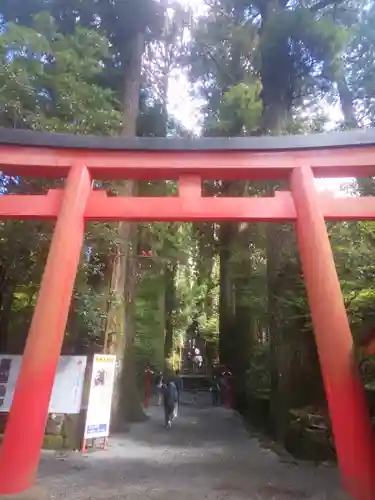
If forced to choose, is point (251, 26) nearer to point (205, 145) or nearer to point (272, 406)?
point (205, 145)

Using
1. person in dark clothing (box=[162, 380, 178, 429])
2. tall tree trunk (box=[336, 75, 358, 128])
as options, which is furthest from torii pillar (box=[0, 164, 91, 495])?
tall tree trunk (box=[336, 75, 358, 128])

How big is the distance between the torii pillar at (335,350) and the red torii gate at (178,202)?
1cm

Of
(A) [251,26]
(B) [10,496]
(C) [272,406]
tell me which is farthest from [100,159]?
(A) [251,26]

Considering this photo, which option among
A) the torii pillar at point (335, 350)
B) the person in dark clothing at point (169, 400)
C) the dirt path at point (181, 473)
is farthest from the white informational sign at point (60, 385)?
the torii pillar at point (335, 350)

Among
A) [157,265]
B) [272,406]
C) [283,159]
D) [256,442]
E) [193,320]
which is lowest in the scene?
[256,442]

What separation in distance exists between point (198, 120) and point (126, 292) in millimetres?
6952

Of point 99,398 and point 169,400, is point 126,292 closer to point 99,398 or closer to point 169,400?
point 169,400

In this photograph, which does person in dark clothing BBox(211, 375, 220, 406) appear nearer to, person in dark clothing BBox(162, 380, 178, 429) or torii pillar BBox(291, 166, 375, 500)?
person in dark clothing BBox(162, 380, 178, 429)

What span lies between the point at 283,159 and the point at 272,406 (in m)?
6.02

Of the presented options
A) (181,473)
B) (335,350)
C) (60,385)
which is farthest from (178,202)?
(60,385)

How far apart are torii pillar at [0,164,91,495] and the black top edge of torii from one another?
427 mm

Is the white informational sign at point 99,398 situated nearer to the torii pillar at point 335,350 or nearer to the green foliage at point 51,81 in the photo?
the torii pillar at point 335,350

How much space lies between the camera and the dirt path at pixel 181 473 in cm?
554

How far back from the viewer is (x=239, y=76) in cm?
1462
